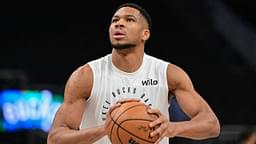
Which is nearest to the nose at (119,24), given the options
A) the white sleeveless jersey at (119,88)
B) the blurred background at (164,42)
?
the white sleeveless jersey at (119,88)

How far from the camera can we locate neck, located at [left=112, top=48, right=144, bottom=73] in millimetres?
4891

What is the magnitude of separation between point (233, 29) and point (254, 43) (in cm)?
48

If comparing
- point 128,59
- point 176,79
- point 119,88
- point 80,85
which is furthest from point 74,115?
point 176,79

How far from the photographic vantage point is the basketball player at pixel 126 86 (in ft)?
15.5

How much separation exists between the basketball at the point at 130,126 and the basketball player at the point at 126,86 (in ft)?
1.53

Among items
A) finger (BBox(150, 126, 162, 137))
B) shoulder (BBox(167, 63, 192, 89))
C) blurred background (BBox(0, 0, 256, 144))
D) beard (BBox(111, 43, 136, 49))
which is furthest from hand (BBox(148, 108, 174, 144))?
blurred background (BBox(0, 0, 256, 144))

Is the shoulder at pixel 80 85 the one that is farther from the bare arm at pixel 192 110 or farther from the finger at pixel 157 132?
the finger at pixel 157 132

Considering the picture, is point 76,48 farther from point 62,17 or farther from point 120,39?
point 120,39

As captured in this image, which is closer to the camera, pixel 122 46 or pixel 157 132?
pixel 157 132

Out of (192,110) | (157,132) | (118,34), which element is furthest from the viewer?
(192,110)

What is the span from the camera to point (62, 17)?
13398mm

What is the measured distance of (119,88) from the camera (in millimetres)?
4914

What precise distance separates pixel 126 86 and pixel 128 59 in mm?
192

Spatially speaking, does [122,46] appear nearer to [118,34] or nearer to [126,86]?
[118,34]
